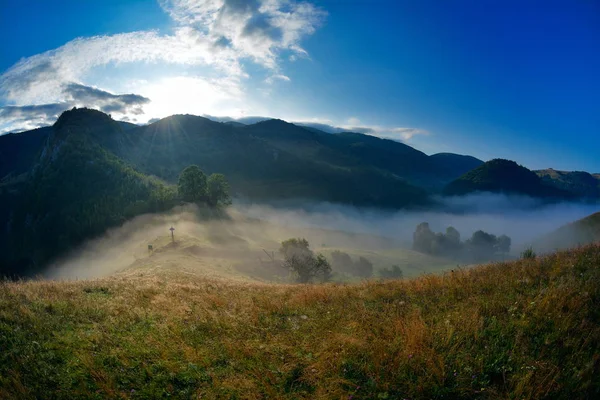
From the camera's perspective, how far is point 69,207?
538 ft

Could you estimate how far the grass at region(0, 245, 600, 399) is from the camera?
5.77m

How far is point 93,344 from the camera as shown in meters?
7.81

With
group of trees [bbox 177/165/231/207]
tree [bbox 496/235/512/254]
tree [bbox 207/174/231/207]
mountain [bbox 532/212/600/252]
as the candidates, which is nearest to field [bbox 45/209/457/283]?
group of trees [bbox 177/165/231/207]

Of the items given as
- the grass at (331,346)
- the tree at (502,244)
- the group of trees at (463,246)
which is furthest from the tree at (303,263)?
the tree at (502,244)

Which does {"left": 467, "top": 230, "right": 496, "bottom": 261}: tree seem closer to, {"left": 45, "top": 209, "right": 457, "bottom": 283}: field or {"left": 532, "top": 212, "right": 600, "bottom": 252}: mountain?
{"left": 45, "top": 209, "right": 457, "bottom": 283}: field

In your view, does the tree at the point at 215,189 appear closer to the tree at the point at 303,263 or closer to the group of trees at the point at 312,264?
the group of trees at the point at 312,264

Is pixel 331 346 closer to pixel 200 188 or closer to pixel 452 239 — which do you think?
pixel 200 188

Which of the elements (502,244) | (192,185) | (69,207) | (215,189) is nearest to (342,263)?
(215,189)

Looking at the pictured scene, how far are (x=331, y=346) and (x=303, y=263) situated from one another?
60232 millimetres

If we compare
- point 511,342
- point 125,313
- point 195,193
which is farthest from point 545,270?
point 195,193

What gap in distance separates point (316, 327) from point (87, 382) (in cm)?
567

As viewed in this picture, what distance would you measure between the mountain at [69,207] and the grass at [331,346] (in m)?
133

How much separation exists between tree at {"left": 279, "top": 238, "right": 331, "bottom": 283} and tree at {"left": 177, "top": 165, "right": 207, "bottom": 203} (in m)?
58.3

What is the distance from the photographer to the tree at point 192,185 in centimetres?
12099
